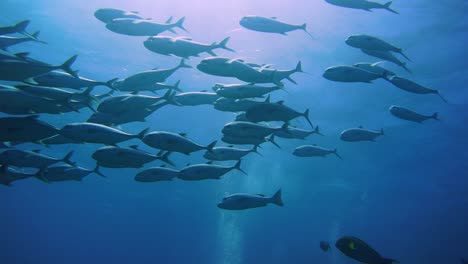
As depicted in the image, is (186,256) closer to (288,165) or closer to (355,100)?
(288,165)

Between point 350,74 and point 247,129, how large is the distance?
7.93 ft

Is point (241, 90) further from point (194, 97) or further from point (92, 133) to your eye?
point (92, 133)

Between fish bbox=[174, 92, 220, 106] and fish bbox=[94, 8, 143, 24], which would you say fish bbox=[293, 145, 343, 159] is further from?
fish bbox=[94, 8, 143, 24]

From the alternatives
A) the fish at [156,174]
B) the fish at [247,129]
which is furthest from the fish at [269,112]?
the fish at [156,174]

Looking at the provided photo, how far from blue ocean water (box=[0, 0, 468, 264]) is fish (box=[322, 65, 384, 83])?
815cm

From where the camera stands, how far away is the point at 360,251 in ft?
18.3

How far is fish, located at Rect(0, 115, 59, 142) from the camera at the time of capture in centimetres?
543

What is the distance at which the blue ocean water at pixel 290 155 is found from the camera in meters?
15.0

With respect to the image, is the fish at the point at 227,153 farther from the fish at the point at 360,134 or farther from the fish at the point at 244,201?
the fish at the point at 360,134

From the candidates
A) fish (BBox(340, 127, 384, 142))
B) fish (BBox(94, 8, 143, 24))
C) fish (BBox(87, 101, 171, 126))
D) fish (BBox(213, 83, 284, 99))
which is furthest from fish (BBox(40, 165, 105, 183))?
fish (BBox(340, 127, 384, 142))

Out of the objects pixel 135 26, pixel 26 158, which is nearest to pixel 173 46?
pixel 135 26

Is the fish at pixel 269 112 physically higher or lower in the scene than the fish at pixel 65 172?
higher

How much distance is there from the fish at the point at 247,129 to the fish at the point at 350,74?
1.52m

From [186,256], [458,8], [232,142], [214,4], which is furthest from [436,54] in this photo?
[186,256]
